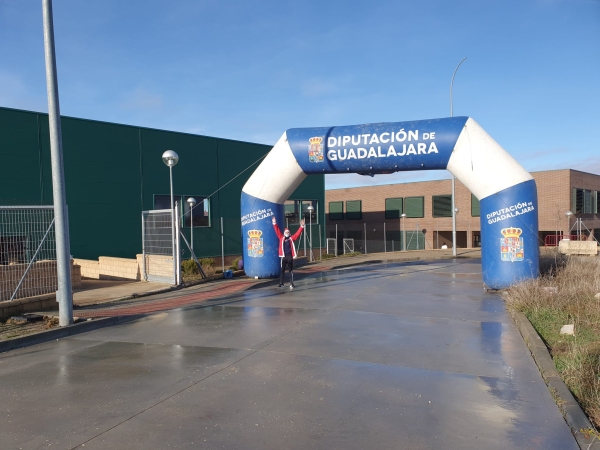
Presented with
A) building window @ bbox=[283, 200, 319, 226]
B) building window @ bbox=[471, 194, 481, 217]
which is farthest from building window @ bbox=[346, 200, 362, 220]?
building window @ bbox=[283, 200, 319, 226]

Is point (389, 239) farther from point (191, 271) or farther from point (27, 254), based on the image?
point (27, 254)

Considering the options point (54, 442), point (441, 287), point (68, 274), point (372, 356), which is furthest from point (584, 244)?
point (54, 442)

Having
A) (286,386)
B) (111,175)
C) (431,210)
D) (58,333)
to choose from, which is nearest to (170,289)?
(58,333)

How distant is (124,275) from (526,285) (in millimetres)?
12634

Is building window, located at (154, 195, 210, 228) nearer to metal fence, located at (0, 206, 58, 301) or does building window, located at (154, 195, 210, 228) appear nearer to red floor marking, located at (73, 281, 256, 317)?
red floor marking, located at (73, 281, 256, 317)

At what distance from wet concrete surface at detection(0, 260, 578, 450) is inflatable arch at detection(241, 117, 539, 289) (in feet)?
10.5

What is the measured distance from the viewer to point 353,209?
48.8 metres

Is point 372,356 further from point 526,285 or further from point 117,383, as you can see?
point 526,285

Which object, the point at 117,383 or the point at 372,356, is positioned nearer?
the point at 117,383

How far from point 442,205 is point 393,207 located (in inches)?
195

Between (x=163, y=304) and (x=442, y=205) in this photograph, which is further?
(x=442, y=205)

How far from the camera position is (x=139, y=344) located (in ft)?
24.3

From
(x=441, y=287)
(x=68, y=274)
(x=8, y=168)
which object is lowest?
(x=441, y=287)

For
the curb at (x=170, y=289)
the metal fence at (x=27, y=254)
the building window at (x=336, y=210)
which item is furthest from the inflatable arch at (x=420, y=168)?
the building window at (x=336, y=210)
